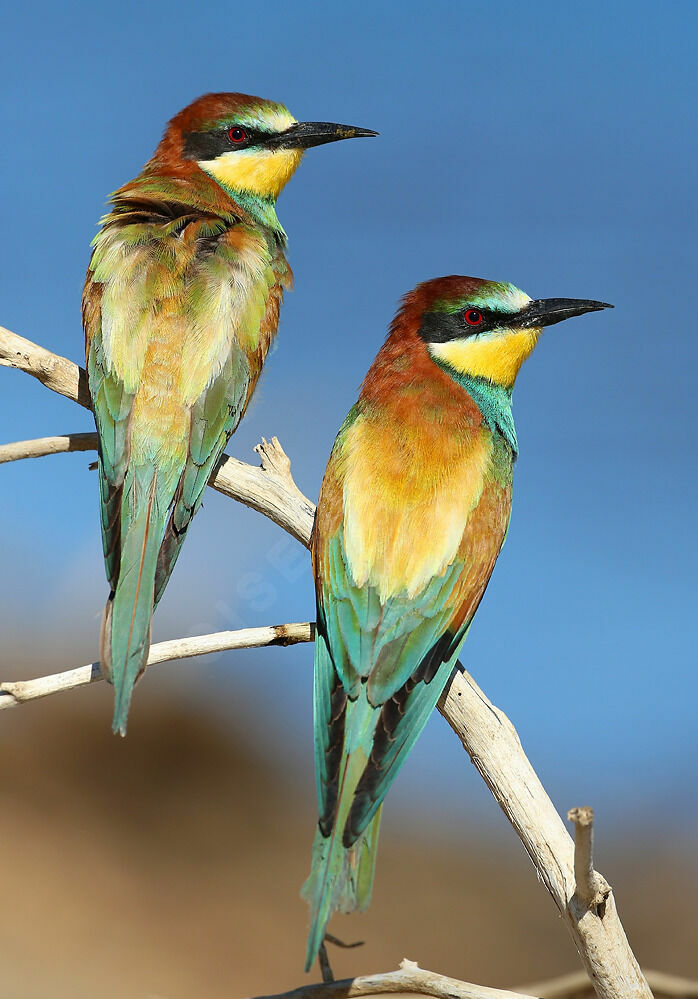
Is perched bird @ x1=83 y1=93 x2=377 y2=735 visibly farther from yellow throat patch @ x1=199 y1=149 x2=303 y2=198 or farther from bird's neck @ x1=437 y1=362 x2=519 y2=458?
bird's neck @ x1=437 y1=362 x2=519 y2=458

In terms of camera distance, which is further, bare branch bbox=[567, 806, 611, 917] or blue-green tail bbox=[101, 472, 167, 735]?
blue-green tail bbox=[101, 472, 167, 735]

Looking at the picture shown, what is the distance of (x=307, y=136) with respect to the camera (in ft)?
7.83

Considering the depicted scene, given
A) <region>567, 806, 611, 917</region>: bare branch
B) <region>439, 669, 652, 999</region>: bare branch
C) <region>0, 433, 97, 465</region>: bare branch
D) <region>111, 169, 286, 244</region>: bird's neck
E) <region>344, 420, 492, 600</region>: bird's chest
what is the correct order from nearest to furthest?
<region>567, 806, 611, 917</region>: bare branch → <region>439, 669, 652, 999</region>: bare branch → <region>344, 420, 492, 600</region>: bird's chest → <region>0, 433, 97, 465</region>: bare branch → <region>111, 169, 286, 244</region>: bird's neck

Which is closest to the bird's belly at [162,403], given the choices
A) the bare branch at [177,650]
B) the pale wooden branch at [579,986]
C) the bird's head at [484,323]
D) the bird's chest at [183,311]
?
the bird's chest at [183,311]

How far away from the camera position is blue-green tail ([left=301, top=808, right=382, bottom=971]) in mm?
1317

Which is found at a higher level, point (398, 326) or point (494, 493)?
point (398, 326)

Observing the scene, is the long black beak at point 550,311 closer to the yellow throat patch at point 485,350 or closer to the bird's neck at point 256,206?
the yellow throat patch at point 485,350

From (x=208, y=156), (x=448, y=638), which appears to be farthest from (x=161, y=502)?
(x=208, y=156)

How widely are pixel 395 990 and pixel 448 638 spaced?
1.79 ft

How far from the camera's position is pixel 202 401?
1881 mm

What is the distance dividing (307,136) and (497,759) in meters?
1.55

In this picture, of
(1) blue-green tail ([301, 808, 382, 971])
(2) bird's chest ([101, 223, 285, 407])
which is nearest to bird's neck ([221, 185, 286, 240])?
(2) bird's chest ([101, 223, 285, 407])

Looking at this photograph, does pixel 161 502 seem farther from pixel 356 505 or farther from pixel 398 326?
pixel 398 326

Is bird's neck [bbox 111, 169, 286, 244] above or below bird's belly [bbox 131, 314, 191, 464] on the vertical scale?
above
